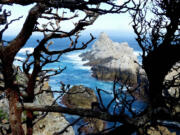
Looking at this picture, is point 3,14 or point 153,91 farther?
point 3,14

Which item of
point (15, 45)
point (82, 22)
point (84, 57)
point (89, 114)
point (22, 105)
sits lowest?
point (84, 57)

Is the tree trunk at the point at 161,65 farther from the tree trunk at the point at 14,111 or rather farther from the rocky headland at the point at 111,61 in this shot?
the rocky headland at the point at 111,61

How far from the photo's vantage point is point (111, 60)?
60656 mm

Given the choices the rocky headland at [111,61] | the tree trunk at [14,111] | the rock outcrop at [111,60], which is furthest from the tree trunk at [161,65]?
the rock outcrop at [111,60]

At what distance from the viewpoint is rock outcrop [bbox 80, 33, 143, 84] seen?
48312mm

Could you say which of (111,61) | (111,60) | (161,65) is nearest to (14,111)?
(161,65)

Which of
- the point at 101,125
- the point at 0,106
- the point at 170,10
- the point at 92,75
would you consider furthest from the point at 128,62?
the point at 170,10

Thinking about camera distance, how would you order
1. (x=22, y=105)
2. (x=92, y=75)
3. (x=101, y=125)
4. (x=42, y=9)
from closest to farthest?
1. (x=42, y=9)
2. (x=22, y=105)
3. (x=101, y=125)
4. (x=92, y=75)

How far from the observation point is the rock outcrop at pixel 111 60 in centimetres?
4831

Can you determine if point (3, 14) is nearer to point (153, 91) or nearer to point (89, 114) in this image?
point (89, 114)

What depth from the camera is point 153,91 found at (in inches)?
115

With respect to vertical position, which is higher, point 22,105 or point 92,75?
point 22,105

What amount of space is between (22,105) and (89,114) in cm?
155

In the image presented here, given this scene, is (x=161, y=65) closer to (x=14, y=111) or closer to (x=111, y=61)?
(x=14, y=111)
